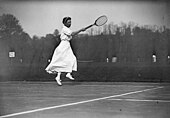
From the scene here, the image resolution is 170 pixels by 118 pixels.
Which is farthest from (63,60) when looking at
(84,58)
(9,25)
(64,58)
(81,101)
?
(9,25)

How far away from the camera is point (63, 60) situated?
4.02m

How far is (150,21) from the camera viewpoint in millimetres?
3395

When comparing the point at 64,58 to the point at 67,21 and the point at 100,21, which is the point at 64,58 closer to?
the point at 67,21

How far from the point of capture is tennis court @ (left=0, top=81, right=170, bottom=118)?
3021 mm

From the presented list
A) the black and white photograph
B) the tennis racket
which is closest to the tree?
the black and white photograph

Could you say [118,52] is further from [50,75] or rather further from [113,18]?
[50,75]

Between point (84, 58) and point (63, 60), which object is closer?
point (84, 58)

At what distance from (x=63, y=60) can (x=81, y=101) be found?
64 centimetres

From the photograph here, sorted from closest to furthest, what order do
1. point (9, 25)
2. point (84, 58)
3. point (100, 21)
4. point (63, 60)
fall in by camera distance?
point (9, 25), point (100, 21), point (84, 58), point (63, 60)

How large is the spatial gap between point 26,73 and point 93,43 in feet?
2.84

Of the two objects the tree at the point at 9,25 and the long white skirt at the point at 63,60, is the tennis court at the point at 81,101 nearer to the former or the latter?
the long white skirt at the point at 63,60

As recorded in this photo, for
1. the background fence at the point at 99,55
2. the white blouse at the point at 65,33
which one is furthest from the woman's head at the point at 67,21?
the background fence at the point at 99,55

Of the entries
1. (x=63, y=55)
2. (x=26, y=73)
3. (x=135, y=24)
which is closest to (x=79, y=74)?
(x=63, y=55)

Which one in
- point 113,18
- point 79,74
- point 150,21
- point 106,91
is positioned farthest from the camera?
point 106,91
